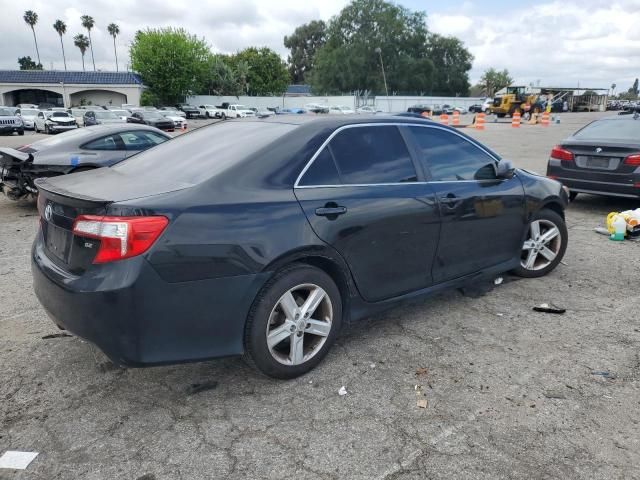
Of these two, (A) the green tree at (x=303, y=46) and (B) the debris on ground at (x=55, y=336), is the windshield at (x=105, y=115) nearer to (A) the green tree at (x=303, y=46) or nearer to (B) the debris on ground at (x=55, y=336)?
(B) the debris on ground at (x=55, y=336)

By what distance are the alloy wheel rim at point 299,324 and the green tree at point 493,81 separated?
134 m

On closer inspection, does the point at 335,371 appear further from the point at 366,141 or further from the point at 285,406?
the point at 366,141

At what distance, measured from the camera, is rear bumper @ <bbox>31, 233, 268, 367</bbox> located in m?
2.54

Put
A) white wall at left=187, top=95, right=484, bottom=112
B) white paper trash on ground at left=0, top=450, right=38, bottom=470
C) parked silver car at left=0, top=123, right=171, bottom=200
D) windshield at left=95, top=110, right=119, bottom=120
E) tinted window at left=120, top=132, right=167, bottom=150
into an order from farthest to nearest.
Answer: white wall at left=187, top=95, right=484, bottom=112 → windshield at left=95, top=110, right=119, bottom=120 → tinted window at left=120, top=132, right=167, bottom=150 → parked silver car at left=0, top=123, right=171, bottom=200 → white paper trash on ground at left=0, top=450, right=38, bottom=470

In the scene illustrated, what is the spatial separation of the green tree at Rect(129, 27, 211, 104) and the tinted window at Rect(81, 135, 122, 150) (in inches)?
2163

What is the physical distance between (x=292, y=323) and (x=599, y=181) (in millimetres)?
6386

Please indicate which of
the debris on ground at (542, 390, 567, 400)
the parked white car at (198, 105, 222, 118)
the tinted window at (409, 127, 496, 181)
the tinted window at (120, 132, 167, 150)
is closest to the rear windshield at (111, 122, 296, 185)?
the tinted window at (409, 127, 496, 181)

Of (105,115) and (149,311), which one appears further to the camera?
(105,115)

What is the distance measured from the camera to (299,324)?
3.07 m

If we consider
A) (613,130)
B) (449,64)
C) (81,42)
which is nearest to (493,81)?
(449,64)

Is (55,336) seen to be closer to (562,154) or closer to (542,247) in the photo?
(542,247)

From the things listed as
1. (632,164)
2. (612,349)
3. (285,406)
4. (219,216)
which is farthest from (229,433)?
(632,164)

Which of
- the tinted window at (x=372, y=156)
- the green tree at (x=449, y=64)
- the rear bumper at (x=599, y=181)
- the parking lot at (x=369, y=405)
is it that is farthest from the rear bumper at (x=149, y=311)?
the green tree at (x=449, y=64)

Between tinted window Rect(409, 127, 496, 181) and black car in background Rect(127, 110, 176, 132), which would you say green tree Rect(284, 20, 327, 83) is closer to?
black car in background Rect(127, 110, 176, 132)
